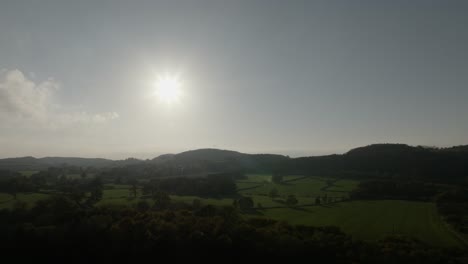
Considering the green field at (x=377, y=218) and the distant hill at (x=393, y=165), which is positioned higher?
the distant hill at (x=393, y=165)

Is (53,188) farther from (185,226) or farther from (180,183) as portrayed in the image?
(185,226)


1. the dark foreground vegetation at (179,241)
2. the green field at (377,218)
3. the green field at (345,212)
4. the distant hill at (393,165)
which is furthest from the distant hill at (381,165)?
the dark foreground vegetation at (179,241)

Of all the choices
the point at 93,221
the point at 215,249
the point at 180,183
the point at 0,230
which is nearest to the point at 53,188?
the point at 180,183

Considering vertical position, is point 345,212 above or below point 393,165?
below

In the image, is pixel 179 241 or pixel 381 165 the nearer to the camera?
pixel 179 241

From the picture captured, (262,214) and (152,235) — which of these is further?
(262,214)

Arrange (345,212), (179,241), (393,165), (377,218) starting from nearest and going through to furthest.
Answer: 1. (179,241)
2. (377,218)
3. (345,212)
4. (393,165)

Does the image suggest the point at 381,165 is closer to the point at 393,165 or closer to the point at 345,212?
the point at 393,165

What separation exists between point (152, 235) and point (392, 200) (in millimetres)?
66832

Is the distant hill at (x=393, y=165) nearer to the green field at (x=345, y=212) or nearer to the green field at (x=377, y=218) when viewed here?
the green field at (x=345, y=212)

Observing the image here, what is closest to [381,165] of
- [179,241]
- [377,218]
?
[377,218]

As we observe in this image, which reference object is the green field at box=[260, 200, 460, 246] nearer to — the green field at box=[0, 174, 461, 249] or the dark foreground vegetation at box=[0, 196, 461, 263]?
the green field at box=[0, 174, 461, 249]

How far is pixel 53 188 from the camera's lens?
96938 millimetres

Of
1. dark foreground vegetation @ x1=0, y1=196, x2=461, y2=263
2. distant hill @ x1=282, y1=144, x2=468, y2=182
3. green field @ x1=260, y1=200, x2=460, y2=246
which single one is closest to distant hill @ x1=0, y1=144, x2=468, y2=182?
distant hill @ x1=282, y1=144, x2=468, y2=182
